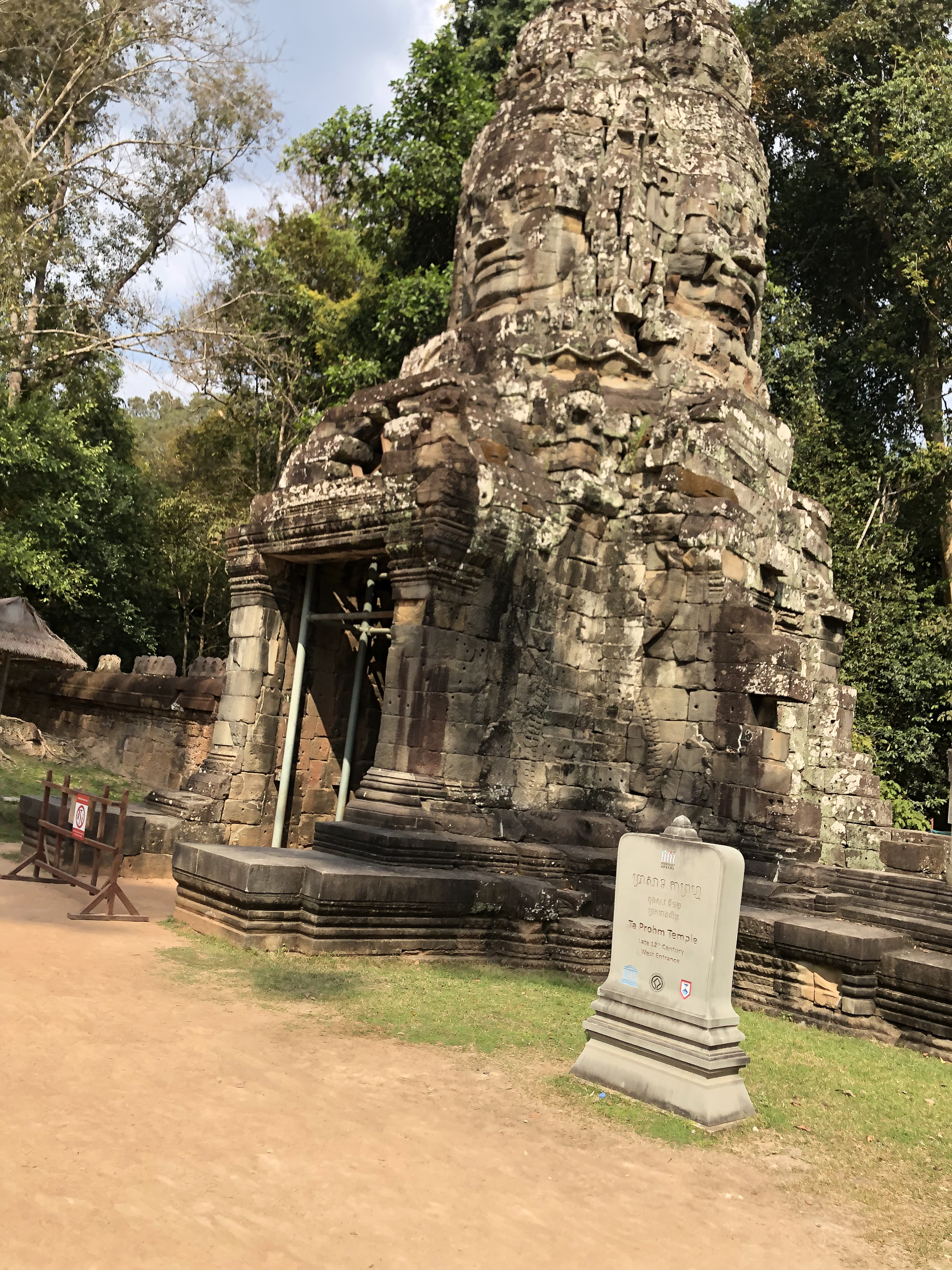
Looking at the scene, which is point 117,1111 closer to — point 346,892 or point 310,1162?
point 310,1162

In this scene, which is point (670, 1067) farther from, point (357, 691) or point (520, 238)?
point (520, 238)

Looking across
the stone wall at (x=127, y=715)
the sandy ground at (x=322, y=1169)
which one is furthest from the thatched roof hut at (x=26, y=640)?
the sandy ground at (x=322, y=1169)

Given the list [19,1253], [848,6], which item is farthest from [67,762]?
[848,6]

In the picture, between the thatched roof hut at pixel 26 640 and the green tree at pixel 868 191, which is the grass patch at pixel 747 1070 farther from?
the green tree at pixel 868 191

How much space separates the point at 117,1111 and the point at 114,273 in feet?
72.6

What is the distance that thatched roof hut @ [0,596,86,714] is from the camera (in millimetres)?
14422

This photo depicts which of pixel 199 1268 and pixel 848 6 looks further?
pixel 848 6

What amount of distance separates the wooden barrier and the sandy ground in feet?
6.74

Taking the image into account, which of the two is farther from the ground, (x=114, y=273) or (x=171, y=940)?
(x=114, y=273)

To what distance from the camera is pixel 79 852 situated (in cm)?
884

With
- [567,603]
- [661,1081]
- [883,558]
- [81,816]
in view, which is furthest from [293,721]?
[883,558]

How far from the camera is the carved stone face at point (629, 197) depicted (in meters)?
10.3

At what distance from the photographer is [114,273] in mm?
22359

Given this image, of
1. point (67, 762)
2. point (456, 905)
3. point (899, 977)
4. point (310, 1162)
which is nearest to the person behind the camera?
point (310, 1162)
